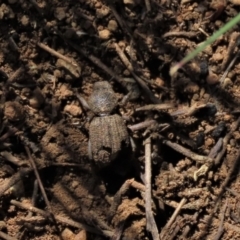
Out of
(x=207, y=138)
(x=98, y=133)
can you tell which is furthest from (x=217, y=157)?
(x=98, y=133)

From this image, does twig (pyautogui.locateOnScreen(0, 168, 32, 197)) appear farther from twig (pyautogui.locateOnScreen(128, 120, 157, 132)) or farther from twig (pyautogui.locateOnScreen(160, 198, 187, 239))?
twig (pyautogui.locateOnScreen(160, 198, 187, 239))

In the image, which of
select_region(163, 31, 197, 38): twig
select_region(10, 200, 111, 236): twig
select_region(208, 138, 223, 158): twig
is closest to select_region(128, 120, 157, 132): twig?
select_region(208, 138, 223, 158): twig

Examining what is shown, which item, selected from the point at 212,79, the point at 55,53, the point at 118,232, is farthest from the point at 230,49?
the point at 118,232

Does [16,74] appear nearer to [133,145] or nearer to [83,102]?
[83,102]

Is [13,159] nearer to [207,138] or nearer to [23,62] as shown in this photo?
[23,62]

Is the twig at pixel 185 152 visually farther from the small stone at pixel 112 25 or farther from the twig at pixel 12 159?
the twig at pixel 12 159

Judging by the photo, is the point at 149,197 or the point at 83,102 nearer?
the point at 149,197

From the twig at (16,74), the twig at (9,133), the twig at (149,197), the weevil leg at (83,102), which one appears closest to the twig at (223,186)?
the twig at (149,197)

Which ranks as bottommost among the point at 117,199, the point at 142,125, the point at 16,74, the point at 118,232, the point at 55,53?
the point at 118,232
